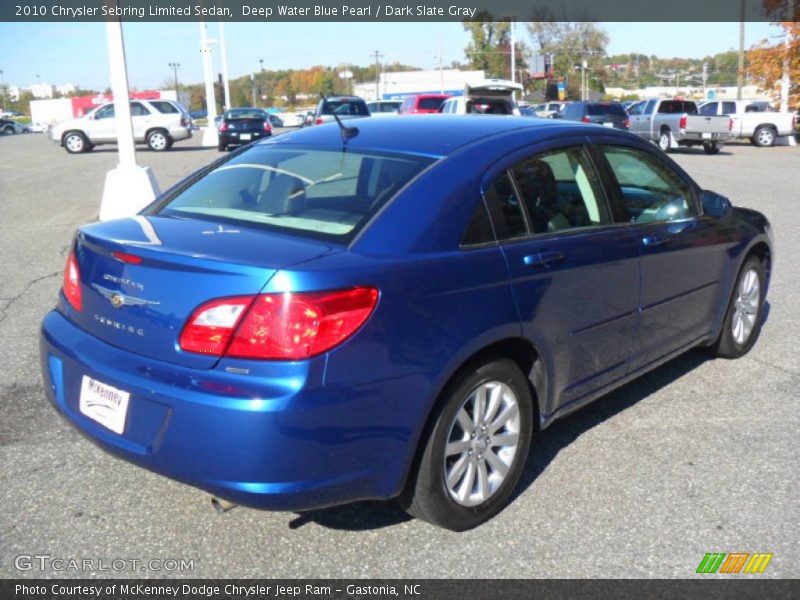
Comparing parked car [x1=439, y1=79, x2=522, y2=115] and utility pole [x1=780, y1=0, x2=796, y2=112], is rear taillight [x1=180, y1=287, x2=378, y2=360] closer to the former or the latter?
parked car [x1=439, y1=79, x2=522, y2=115]

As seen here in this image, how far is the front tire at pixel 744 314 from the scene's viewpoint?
17.8 feet

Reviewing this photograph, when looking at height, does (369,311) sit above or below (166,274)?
below

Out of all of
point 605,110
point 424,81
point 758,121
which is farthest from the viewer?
point 424,81

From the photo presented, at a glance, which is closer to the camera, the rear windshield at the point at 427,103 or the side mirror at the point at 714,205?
the side mirror at the point at 714,205

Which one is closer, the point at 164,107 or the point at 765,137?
the point at 164,107

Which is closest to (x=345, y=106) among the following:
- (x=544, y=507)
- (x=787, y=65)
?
(x=787, y=65)

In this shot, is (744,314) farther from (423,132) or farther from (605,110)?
(605,110)

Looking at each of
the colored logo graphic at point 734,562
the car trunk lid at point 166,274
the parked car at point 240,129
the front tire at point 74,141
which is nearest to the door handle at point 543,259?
the car trunk lid at point 166,274

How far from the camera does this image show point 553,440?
439 centimetres

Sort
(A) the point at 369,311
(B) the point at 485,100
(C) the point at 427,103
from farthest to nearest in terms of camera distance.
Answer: (C) the point at 427,103 < (B) the point at 485,100 < (A) the point at 369,311

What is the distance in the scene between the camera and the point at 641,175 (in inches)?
188

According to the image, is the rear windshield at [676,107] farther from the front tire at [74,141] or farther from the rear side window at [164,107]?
the front tire at [74,141]

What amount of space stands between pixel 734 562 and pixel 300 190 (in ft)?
7.68

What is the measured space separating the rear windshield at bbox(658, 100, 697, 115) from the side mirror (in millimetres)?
25028
